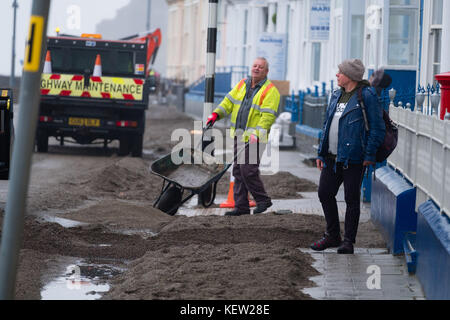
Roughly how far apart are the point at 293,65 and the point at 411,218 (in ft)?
72.4

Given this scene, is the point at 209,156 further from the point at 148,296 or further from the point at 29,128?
the point at 29,128

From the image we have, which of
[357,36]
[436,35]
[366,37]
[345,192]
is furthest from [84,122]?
[345,192]

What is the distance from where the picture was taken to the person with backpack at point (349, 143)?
29.2 ft

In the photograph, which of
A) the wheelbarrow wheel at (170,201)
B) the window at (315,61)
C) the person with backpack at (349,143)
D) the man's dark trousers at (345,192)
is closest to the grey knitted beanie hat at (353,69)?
the person with backpack at (349,143)

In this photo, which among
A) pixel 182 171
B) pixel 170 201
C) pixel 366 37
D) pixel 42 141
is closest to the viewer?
pixel 170 201

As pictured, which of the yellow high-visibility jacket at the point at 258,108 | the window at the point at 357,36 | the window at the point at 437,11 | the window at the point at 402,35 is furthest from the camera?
the window at the point at 357,36

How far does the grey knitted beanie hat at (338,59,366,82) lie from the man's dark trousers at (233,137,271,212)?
8.99 feet

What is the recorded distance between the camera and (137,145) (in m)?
21.1

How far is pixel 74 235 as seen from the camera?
1012 cm

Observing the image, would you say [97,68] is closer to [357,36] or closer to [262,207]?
[357,36]

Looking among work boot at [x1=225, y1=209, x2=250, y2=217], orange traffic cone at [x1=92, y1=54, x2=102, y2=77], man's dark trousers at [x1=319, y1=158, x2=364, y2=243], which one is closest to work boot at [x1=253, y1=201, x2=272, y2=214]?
work boot at [x1=225, y1=209, x2=250, y2=217]

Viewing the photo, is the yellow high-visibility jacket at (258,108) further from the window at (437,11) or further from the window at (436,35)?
the window at (437,11)

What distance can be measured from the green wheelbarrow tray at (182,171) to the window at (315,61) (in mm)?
15689

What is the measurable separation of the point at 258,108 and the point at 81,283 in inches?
171
